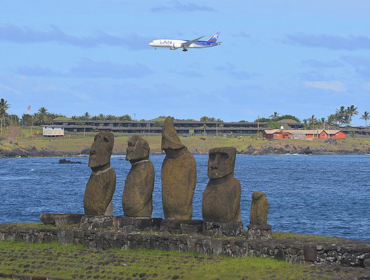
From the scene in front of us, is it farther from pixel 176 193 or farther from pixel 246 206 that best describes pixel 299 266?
pixel 246 206

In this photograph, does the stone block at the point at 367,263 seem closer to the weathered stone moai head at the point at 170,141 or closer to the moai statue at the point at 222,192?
the moai statue at the point at 222,192

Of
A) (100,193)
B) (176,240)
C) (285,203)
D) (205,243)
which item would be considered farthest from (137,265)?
(285,203)

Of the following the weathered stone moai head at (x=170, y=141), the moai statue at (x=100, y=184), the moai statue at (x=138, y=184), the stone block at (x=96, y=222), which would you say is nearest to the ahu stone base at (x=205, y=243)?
the stone block at (x=96, y=222)

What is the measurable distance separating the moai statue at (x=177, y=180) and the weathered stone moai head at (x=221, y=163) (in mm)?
1274

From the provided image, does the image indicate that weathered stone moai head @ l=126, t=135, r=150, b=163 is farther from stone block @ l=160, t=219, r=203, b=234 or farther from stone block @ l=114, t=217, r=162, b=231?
stone block @ l=160, t=219, r=203, b=234

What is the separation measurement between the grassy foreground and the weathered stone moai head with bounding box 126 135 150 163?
3753 millimetres

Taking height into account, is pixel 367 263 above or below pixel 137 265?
above

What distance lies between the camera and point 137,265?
20453 mm

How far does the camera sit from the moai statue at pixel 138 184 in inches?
997

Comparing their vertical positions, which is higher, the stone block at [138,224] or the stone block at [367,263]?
the stone block at [138,224]

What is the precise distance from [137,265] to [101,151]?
6411mm

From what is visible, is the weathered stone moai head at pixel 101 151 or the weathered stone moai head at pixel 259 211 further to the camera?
the weathered stone moai head at pixel 101 151

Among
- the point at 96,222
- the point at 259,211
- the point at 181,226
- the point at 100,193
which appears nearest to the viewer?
the point at 259,211

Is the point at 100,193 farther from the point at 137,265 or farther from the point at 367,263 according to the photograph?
the point at 367,263
